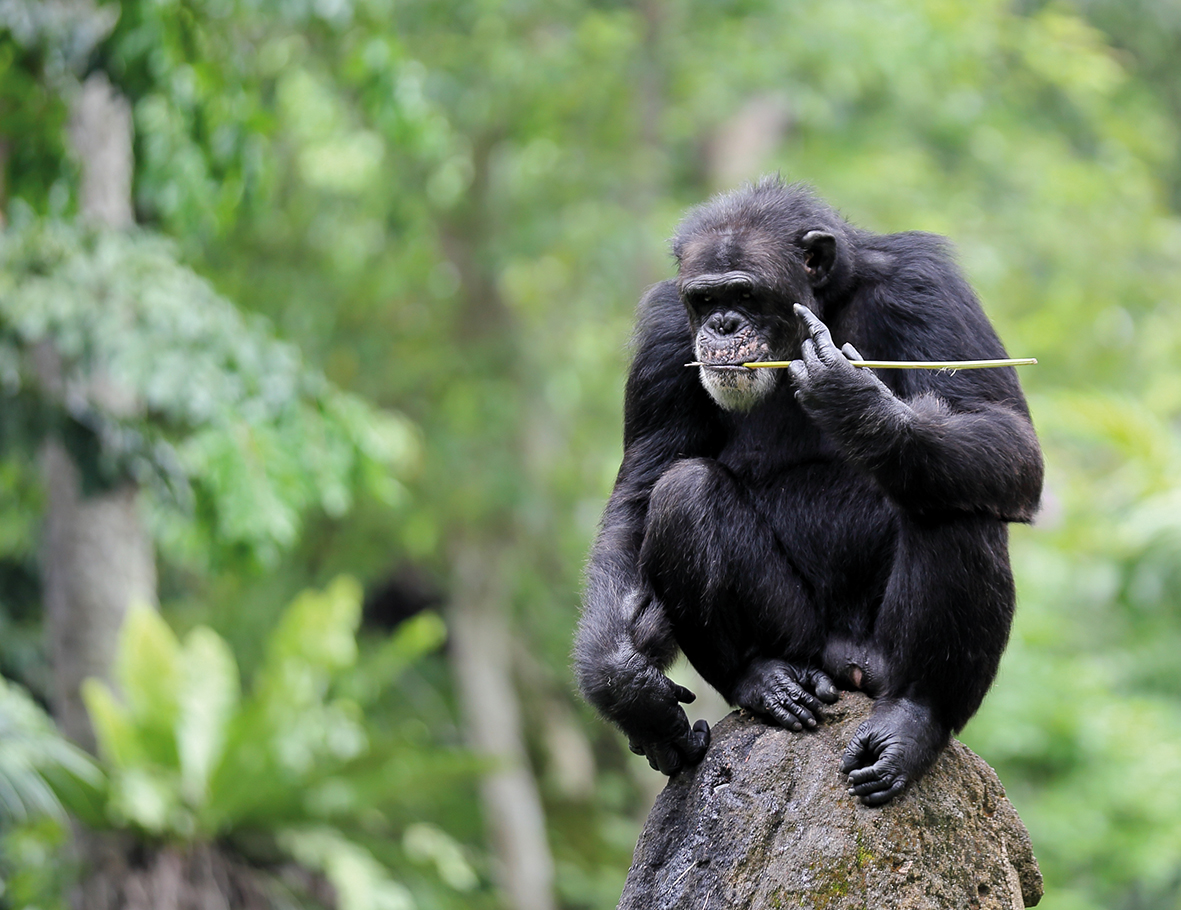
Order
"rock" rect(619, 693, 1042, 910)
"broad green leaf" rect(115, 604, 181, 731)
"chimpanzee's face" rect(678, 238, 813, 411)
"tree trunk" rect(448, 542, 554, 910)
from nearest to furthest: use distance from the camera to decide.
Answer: "rock" rect(619, 693, 1042, 910) → "chimpanzee's face" rect(678, 238, 813, 411) → "broad green leaf" rect(115, 604, 181, 731) → "tree trunk" rect(448, 542, 554, 910)

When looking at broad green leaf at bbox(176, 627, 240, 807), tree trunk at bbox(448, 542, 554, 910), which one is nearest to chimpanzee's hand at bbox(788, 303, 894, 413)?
broad green leaf at bbox(176, 627, 240, 807)

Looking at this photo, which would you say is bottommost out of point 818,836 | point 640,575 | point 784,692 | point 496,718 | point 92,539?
point 818,836

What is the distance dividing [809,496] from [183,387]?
3277 millimetres

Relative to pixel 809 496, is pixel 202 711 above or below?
below

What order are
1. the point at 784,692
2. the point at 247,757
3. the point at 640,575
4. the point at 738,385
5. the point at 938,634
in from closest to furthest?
the point at 938,634, the point at 784,692, the point at 738,385, the point at 640,575, the point at 247,757

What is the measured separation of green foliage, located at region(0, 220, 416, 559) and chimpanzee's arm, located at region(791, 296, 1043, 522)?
3215mm

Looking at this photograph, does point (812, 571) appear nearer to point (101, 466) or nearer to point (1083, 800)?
point (101, 466)

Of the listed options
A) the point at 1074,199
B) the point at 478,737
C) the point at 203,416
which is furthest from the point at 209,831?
the point at 1074,199

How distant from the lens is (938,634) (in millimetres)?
3211

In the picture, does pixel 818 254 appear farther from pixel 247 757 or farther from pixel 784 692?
pixel 247 757

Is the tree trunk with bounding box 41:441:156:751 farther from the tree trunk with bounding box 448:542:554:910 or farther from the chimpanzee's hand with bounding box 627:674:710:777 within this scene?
the tree trunk with bounding box 448:542:554:910

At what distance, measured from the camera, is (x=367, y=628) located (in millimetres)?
16359

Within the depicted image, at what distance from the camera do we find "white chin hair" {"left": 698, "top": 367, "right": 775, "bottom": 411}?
3.49 meters

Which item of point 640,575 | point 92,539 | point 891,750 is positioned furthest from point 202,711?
point 891,750
